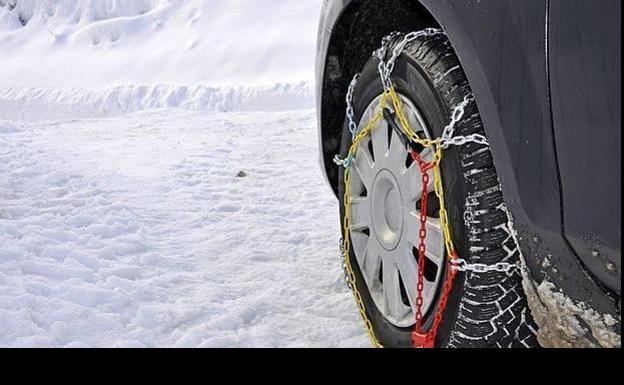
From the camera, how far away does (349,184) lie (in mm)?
2223

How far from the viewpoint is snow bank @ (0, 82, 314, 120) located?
26.6ft

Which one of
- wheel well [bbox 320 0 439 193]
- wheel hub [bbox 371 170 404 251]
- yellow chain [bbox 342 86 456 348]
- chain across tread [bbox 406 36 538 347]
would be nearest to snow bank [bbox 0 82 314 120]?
wheel well [bbox 320 0 439 193]

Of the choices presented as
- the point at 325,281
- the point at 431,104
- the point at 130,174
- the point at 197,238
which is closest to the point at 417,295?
the point at 431,104

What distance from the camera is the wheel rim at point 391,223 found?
170 centimetres

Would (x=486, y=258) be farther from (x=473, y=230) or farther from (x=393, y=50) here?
(x=393, y=50)

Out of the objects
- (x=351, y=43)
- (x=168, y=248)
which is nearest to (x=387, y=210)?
(x=351, y=43)

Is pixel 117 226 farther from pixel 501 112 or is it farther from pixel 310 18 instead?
pixel 310 18

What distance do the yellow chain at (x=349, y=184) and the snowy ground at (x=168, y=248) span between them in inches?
5.9

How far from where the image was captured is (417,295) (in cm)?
172

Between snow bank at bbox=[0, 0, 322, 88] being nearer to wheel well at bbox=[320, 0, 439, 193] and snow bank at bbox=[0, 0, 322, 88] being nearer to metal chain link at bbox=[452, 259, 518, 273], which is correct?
wheel well at bbox=[320, 0, 439, 193]

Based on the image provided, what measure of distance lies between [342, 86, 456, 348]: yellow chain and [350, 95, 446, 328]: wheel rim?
2 centimetres

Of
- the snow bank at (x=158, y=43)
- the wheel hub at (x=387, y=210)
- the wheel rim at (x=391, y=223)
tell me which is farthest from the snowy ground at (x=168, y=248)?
the snow bank at (x=158, y=43)

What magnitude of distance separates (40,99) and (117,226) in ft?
22.6

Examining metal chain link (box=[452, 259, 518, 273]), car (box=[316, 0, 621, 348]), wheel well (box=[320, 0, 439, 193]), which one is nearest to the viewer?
car (box=[316, 0, 621, 348])
